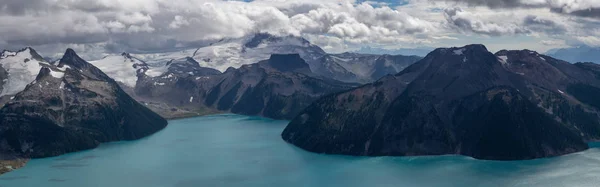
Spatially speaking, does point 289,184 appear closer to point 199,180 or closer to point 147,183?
point 199,180

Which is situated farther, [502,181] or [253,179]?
[253,179]

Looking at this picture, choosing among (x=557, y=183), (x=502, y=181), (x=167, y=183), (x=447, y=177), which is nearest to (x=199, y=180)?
(x=167, y=183)

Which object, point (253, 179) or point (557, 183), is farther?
point (253, 179)

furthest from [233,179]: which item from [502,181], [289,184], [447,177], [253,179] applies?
[502,181]

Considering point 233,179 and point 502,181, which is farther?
point 233,179

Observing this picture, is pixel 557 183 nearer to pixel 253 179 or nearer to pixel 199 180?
pixel 253 179

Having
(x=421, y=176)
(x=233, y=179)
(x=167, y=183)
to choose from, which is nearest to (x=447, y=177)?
(x=421, y=176)

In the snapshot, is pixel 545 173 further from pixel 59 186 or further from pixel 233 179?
pixel 59 186
